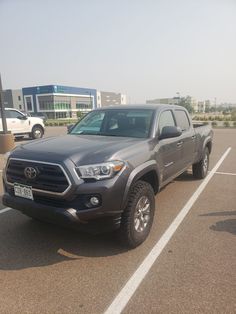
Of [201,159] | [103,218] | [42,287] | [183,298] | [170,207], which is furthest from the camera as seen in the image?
[201,159]

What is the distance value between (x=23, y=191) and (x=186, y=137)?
3.30m

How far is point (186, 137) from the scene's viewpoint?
18.1 feet

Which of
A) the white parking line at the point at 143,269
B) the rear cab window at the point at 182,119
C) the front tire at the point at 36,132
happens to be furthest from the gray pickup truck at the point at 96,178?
the front tire at the point at 36,132

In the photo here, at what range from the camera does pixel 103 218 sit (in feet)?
10.4

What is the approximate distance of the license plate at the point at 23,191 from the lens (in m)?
3.34

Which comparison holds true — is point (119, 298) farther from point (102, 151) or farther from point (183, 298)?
point (102, 151)

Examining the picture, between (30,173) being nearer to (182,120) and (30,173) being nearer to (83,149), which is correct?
(83,149)

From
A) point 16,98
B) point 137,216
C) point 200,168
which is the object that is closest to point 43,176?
point 137,216

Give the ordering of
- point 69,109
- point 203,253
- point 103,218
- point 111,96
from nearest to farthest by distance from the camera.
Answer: point 103,218
point 203,253
point 69,109
point 111,96

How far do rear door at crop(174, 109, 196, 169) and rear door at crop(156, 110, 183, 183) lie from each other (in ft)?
0.74

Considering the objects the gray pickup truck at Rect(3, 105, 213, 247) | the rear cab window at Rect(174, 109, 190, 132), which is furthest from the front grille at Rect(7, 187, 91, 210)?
the rear cab window at Rect(174, 109, 190, 132)

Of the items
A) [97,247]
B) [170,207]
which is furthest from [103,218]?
[170,207]

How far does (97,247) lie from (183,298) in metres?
1.32

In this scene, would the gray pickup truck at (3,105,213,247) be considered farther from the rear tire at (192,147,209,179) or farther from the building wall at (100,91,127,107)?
the building wall at (100,91,127,107)
